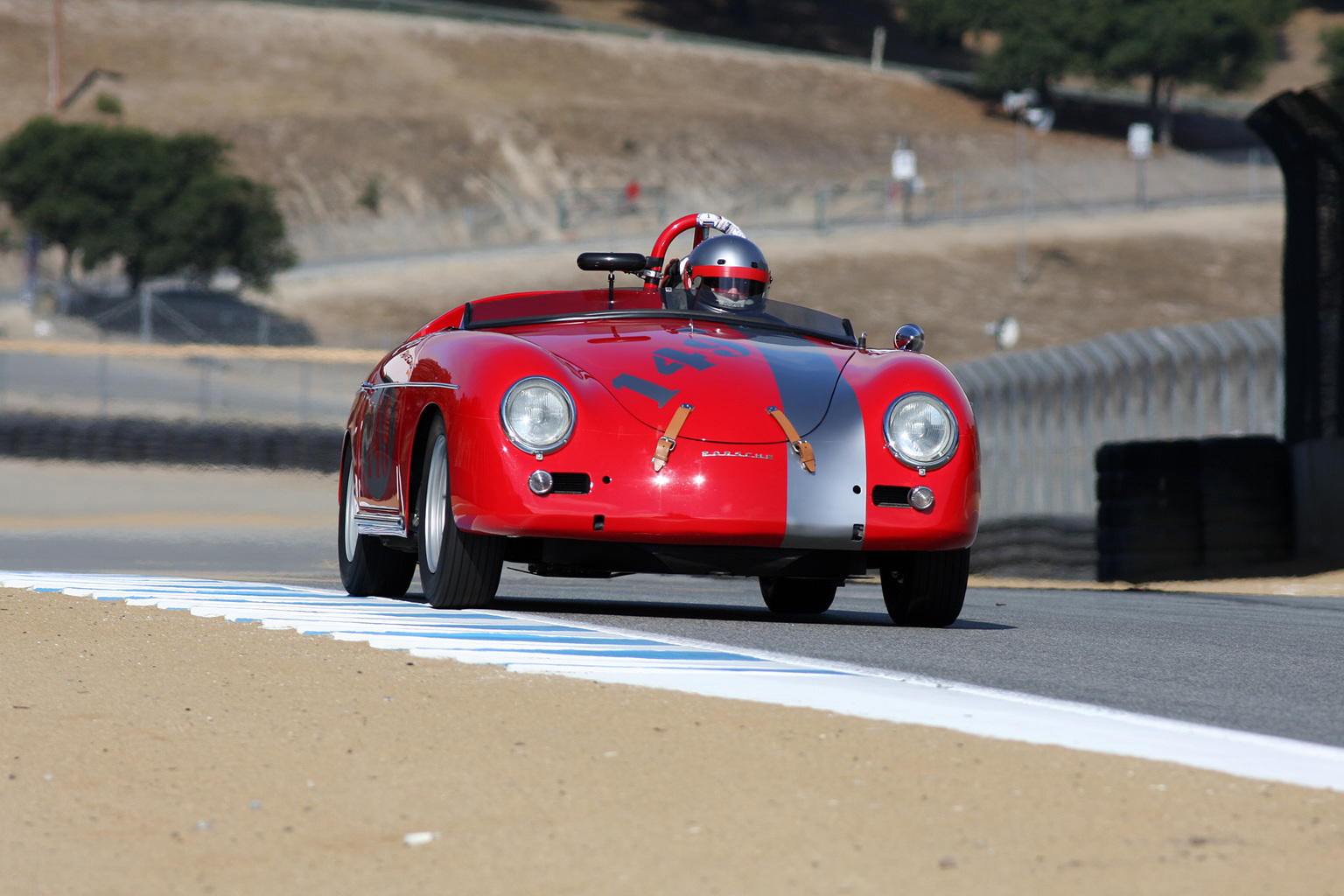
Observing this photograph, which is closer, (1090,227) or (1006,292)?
(1006,292)

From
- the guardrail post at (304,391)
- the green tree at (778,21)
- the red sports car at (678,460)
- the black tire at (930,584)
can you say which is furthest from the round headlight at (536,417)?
the green tree at (778,21)

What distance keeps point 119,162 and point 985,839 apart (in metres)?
48.0

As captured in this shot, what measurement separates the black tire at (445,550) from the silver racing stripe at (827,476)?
3.42ft

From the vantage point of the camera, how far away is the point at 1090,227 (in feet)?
194

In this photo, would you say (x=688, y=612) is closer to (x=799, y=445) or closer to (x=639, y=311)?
(x=639, y=311)

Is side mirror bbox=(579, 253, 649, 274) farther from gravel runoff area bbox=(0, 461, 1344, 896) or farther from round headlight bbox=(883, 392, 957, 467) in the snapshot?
gravel runoff area bbox=(0, 461, 1344, 896)

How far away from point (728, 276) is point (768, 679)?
3212mm

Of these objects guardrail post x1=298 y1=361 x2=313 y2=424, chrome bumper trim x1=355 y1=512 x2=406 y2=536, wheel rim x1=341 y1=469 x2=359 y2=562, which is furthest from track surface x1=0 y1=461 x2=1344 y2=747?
guardrail post x1=298 y1=361 x2=313 y2=424

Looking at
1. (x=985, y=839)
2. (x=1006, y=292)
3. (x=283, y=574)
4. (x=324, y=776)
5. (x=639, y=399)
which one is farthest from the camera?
(x=1006, y=292)

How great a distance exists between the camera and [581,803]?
336 centimetres

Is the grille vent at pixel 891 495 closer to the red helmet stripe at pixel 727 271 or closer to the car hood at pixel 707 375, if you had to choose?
the car hood at pixel 707 375

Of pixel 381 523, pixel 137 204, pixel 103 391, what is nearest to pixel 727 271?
pixel 381 523

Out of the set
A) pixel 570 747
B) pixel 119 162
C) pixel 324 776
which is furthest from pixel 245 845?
pixel 119 162

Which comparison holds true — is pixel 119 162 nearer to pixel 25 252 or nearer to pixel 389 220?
pixel 25 252
